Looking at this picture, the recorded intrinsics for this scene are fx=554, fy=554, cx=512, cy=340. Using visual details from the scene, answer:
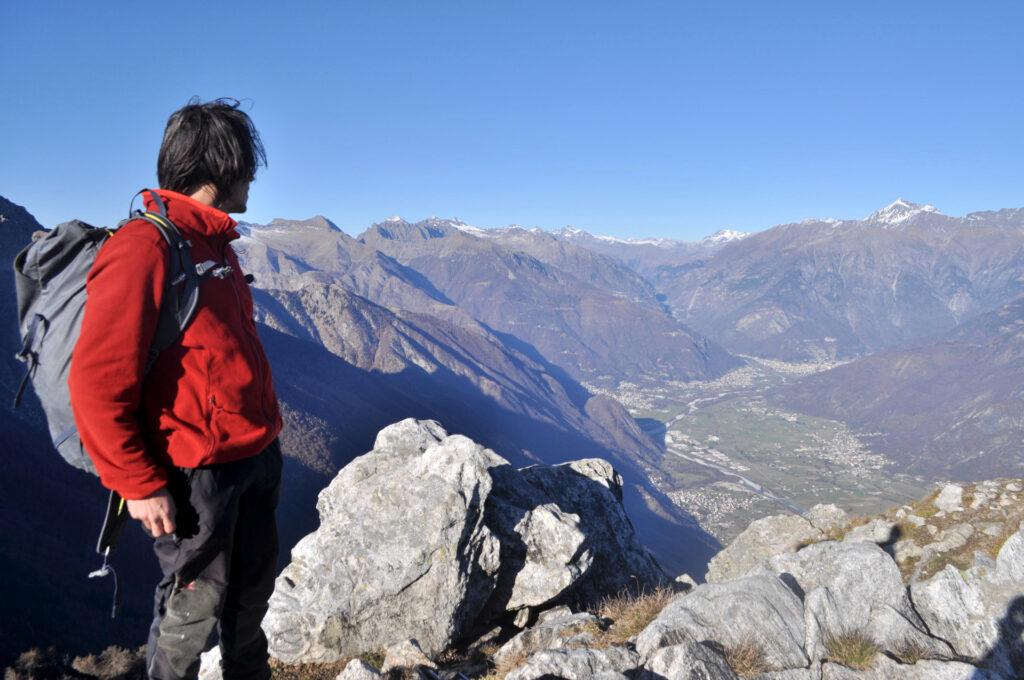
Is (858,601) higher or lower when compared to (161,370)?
lower

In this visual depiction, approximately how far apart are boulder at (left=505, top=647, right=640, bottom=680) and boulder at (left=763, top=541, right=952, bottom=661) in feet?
9.49

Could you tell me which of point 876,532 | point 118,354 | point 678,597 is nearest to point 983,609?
point 678,597

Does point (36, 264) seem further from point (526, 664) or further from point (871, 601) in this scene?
point (871, 601)

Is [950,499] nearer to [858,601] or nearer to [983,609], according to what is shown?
[983,609]

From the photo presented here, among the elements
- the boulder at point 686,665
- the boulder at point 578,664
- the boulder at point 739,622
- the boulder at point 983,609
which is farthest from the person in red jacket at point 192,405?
the boulder at point 983,609

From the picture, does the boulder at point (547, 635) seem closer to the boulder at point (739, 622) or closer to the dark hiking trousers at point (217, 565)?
the boulder at point (739, 622)

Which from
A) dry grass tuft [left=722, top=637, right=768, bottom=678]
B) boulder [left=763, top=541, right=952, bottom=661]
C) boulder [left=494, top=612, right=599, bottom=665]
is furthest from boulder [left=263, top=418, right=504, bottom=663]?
boulder [left=763, top=541, right=952, bottom=661]

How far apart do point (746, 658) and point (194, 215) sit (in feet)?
29.4

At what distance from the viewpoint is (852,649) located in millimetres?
8227

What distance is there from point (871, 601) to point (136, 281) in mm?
11375

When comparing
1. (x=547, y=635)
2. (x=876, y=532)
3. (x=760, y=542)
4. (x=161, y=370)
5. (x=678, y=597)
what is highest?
(x=161, y=370)

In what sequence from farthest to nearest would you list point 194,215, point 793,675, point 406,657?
point 406,657, point 793,675, point 194,215

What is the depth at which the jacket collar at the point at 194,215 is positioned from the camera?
4750 millimetres

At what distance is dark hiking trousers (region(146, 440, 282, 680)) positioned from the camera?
477 cm
